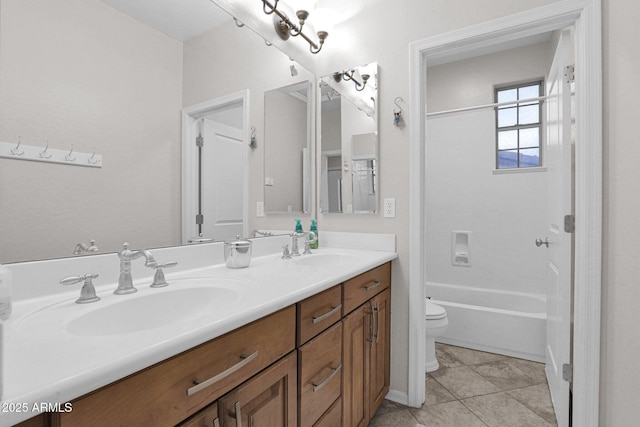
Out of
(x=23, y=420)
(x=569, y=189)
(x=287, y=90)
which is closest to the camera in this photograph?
(x=23, y=420)

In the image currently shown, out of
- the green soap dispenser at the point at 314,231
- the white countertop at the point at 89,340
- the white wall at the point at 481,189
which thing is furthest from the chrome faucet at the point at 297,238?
the white wall at the point at 481,189

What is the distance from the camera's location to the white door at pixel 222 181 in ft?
4.58

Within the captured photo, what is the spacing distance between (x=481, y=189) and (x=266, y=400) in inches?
122

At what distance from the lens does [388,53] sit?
184cm

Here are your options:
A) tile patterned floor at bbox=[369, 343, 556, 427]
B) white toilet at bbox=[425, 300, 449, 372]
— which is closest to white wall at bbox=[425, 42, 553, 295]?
tile patterned floor at bbox=[369, 343, 556, 427]

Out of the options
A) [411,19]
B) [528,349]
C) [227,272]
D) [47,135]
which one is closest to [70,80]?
[47,135]

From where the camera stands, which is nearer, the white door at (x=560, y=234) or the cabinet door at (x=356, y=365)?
the cabinet door at (x=356, y=365)

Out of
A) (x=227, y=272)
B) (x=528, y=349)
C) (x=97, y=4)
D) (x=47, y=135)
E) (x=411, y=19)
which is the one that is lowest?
(x=528, y=349)

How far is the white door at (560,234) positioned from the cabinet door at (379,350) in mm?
830

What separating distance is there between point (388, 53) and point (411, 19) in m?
0.20

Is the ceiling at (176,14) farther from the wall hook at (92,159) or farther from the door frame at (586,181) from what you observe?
the door frame at (586,181)

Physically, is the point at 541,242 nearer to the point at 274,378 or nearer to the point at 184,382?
the point at 274,378

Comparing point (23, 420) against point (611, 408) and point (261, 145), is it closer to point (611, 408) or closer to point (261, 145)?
point (261, 145)

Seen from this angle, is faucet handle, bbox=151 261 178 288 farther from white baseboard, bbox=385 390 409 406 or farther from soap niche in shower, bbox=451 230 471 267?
soap niche in shower, bbox=451 230 471 267
